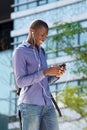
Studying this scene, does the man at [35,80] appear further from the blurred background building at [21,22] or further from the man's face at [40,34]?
the blurred background building at [21,22]

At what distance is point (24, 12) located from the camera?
2603 cm

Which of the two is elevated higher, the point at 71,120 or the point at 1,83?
the point at 1,83

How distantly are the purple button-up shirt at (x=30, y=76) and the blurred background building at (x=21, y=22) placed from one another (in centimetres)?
1839

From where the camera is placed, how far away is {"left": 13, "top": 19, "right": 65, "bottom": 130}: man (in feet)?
10.6

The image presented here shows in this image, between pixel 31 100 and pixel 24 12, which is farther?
pixel 24 12

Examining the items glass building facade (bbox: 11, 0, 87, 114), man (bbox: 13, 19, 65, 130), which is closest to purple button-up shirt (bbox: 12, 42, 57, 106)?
man (bbox: 13, 19, 65, 130)

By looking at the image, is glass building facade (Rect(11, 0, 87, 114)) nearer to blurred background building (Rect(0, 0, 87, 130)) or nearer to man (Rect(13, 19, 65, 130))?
blurred background building (Rect(0, 0, 87, 130))

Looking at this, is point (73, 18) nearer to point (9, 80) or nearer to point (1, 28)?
point (9, 80)

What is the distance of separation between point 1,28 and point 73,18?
7.00 m

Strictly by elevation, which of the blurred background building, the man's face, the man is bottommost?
the man

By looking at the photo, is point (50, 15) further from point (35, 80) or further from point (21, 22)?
point (35, 80)

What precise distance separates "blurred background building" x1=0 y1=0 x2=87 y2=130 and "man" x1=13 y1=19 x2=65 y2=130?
724 inches

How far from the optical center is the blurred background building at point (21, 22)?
23438mm

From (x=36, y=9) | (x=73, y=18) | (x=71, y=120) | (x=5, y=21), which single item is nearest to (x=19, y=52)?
(x=71, y=120)
